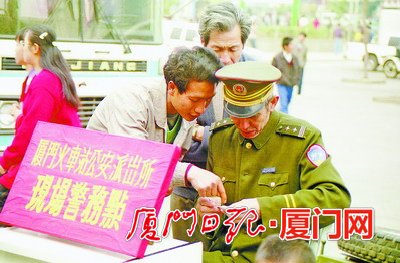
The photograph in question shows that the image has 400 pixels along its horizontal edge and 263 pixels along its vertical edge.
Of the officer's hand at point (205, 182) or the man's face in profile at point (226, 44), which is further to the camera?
the man's face in profile at point (226, 44)

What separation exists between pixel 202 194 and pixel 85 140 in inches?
18.6

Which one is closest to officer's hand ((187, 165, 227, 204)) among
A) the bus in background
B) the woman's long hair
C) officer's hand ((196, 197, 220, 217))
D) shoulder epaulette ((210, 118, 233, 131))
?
officer's hand ((196, 197, 220, 217))

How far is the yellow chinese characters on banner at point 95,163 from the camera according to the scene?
2.56m

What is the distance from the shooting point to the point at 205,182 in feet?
9.12

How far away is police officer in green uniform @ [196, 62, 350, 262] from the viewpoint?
2.79 meters

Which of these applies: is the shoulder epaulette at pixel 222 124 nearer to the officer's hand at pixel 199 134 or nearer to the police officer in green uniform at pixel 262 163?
the police officer in green uniform at pixel 262 163

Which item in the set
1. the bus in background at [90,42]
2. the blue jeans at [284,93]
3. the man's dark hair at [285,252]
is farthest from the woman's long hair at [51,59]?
the blue jeans at [284,93]

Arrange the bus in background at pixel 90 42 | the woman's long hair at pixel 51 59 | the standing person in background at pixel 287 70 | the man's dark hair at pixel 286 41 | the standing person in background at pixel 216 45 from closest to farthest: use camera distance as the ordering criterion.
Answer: the standing person in background at pixel 216 45 < the woman's long hair at pixel 51 59 < the bus in background at pixel 90 42 < the man's dark hair at pixel 286 41 < the standing person in background at pixel 287 70

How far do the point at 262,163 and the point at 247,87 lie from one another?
335 millimetres

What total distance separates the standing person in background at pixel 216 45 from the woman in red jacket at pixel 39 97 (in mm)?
993

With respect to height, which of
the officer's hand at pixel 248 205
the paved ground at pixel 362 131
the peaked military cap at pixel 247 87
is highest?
the peaked military cap at pixel 247 87

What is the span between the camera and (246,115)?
9.34 feet

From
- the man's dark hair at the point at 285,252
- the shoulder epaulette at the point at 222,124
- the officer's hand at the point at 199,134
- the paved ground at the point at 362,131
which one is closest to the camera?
the man's dark hair at the point at 285,252

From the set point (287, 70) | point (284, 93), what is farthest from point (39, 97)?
point (284, 93)
